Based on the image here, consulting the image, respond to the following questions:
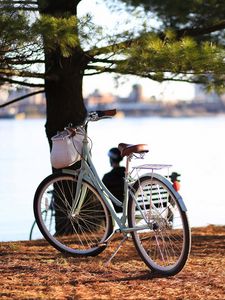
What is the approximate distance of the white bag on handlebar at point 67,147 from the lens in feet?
14.1

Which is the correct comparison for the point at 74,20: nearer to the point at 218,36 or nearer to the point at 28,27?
the point at 28,27

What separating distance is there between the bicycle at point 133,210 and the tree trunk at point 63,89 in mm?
1313

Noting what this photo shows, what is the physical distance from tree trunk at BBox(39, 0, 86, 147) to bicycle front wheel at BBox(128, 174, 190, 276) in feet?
6.57

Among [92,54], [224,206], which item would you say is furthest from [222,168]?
[92,54]

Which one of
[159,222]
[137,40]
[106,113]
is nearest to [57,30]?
[137,40]

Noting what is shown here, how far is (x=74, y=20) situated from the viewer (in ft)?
16.0

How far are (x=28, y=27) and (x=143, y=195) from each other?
1.41m

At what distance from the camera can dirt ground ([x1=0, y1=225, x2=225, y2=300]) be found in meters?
3.67

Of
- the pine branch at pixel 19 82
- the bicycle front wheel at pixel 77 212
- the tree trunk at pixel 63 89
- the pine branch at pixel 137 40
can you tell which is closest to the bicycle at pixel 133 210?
the bicycle front wheel at pixel 77 212

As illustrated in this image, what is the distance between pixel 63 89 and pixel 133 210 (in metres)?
2.12

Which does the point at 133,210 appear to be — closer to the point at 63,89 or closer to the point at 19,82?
the point at 63,89

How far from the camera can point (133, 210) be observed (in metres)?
4.09

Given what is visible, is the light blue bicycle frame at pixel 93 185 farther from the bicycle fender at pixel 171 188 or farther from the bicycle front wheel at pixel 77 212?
the bicycle fender at pixel 171 188

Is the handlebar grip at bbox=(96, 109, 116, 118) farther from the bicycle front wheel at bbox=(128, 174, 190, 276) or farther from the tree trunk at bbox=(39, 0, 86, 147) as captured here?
the tree trunk at bbox=(39, 0, 86, 147)
